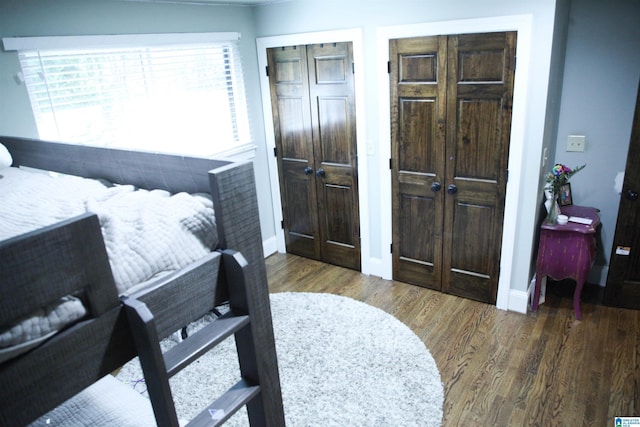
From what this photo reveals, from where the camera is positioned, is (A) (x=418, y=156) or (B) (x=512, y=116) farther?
(A) (x=418, y=156)

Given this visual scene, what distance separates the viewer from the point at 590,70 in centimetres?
300

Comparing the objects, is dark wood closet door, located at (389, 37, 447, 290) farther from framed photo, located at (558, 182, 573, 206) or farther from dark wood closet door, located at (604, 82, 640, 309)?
dark wood closet door, located at (604, 82, 640, 309)

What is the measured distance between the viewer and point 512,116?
2771 mm

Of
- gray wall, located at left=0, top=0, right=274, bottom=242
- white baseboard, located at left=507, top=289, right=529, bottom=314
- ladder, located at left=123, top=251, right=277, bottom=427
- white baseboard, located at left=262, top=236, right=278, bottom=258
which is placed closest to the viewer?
ladder, located at left=123, top=251, right=277, bottom=427

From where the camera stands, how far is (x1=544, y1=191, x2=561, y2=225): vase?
2953 mm

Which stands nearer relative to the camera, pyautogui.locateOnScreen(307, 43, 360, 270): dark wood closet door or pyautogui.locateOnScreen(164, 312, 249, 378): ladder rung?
pyautogui.locateOnScreen(164, 312, 249, 378): ladder rung

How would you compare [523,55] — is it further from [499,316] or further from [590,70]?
[499,316]

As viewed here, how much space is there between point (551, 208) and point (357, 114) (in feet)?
5.06

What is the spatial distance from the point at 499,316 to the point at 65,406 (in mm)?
2708

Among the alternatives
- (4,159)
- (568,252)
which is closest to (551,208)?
(568,252)

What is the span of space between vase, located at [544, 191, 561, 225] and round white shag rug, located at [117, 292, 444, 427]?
1217 millimetres

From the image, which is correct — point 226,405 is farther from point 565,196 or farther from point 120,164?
point 565,196

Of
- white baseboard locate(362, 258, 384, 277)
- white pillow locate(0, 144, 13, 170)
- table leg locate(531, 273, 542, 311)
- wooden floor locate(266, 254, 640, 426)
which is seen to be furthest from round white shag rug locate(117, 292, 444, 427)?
white pillow locate(0, 144, 13, 170)

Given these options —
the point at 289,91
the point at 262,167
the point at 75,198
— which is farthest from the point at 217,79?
the point at 75,198
